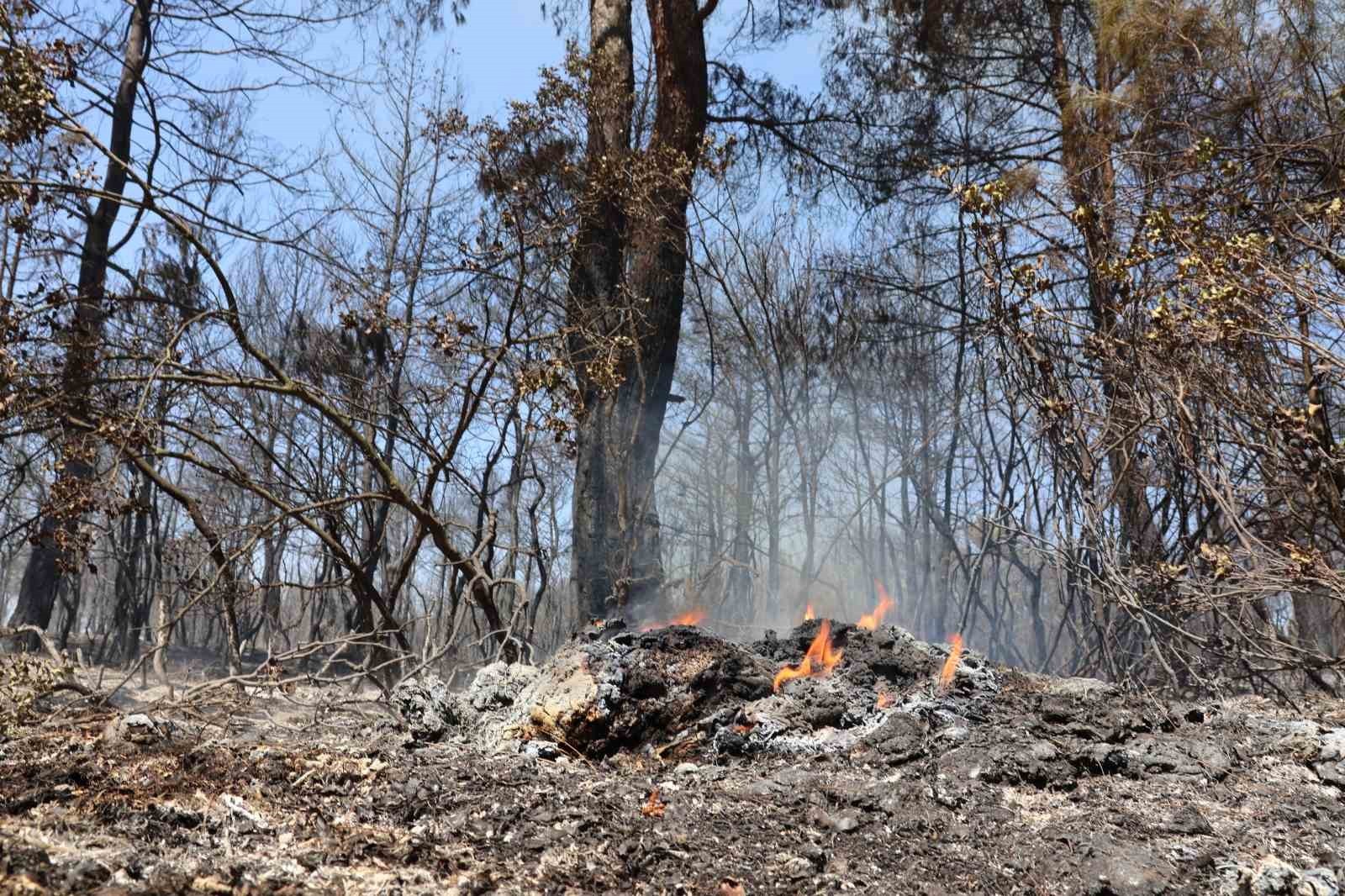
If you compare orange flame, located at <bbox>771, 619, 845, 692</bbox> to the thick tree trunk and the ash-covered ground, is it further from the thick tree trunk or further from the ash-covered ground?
the thick tree trunk

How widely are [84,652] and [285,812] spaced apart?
34.1 ft

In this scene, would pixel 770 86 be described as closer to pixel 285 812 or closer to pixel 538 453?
pixel 538 453

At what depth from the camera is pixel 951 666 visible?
162 inches

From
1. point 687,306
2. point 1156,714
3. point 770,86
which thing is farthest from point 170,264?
point 1156,714

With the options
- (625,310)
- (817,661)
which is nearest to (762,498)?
(625,310)

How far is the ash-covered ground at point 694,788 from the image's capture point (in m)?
2.33

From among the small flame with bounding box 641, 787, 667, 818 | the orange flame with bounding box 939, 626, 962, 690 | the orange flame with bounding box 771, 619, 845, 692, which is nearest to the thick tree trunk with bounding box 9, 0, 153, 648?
the orange flame with bounding box 771, 619, 845, 692

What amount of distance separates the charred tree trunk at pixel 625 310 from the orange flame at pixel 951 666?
309 cm

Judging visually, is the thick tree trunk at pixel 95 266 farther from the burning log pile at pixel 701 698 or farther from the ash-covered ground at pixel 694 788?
the ash-covered ground at pixel 694 788

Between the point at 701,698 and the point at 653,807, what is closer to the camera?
the point at 653,807

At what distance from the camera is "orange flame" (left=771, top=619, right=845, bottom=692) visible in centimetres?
413

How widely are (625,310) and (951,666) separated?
3905 millimetres

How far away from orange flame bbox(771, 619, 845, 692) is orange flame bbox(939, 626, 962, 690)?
44 centimetres

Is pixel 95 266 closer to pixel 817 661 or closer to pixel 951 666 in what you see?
pixel 817 661
